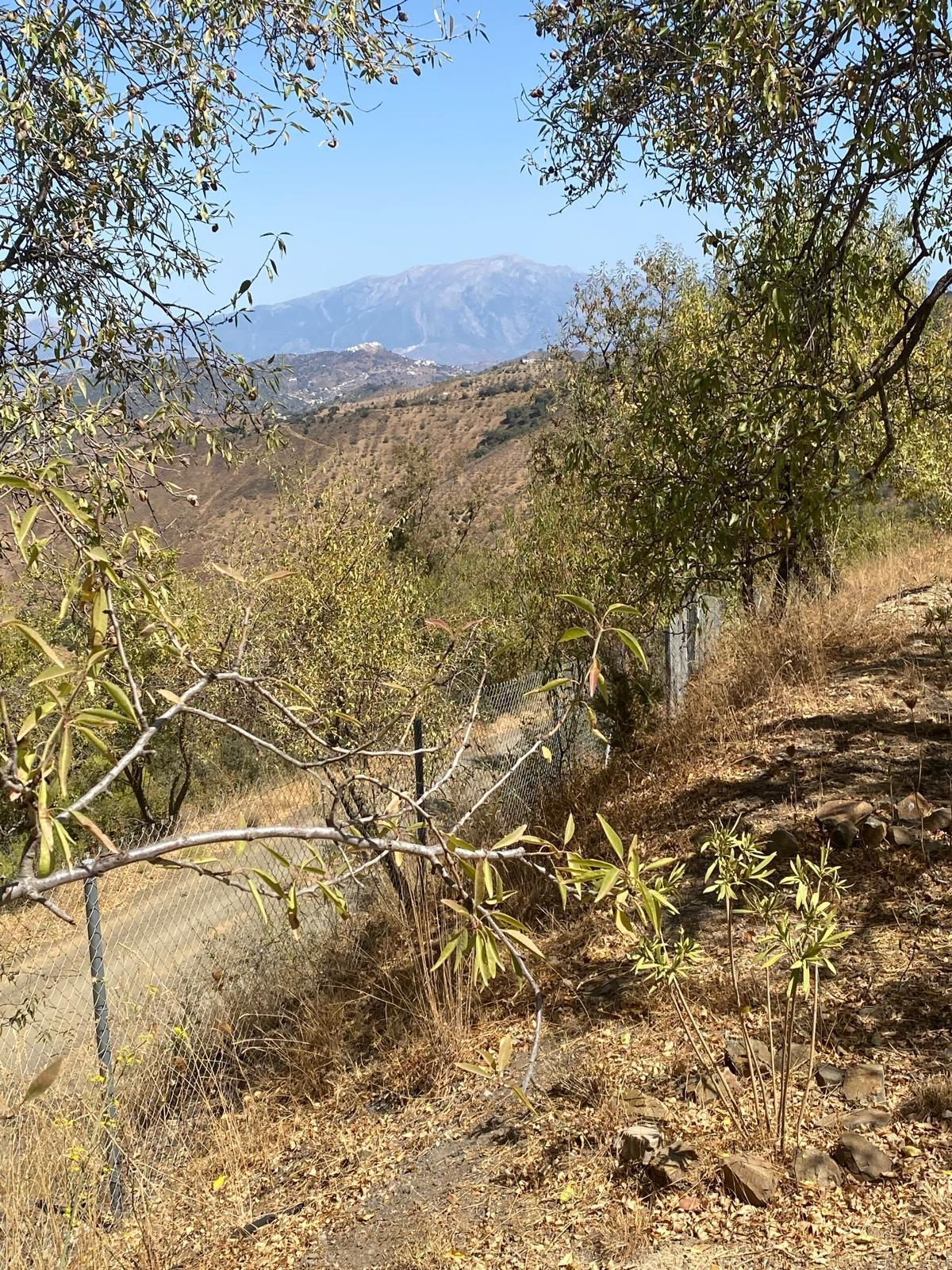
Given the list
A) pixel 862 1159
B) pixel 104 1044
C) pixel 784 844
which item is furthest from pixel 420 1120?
pixel 784 844

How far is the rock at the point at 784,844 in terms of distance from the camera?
4727 millimetres

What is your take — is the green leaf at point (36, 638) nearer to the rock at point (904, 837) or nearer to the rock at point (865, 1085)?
the rock at point (865, 1085)

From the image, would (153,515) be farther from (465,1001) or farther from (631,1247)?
(631,1247)

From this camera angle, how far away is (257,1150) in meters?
4.25

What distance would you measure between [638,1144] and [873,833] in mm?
2222

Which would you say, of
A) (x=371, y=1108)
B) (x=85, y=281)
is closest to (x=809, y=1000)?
(x=371, y=1108)

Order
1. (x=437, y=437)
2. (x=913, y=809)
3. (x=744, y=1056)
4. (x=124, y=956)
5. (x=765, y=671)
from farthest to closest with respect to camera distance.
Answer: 1. (x=437, y=437)
2. (x=765, y=671)
3. (x=124, y=956)
4. (x=913, y=809)
5. (x=744, y=1056)

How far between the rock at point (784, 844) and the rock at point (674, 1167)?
6.35 ft

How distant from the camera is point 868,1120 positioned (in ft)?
9.93

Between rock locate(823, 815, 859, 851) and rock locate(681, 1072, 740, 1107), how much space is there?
1.70m

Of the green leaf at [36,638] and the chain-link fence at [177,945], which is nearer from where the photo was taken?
the green leaf at [36,638]

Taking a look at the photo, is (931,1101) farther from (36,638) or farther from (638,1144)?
(36,638)

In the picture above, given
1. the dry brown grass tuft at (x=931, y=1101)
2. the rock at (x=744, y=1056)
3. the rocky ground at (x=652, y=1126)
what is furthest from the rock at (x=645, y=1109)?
the dry brown grass tuft at (x=931, y=1101)

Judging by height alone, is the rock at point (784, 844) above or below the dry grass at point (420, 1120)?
above
